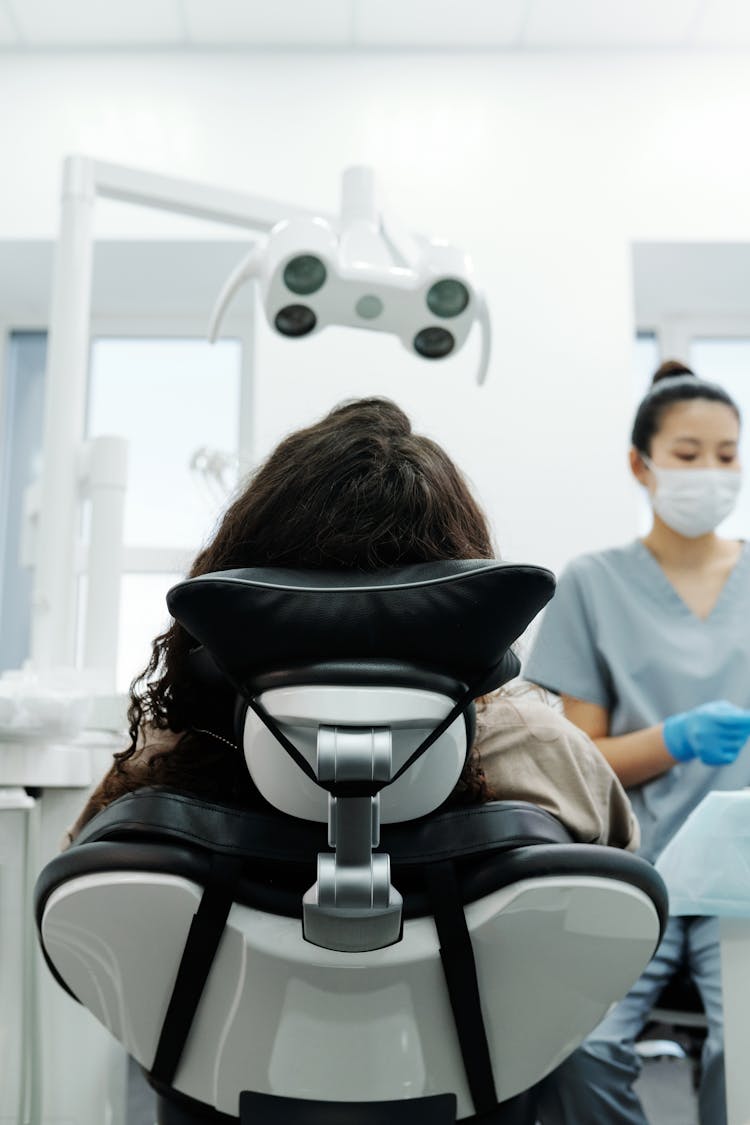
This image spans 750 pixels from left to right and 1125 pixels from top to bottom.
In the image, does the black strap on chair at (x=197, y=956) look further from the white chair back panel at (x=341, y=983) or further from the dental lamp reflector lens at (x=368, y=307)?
the dental lamp reflector lens at (x=368, y=307)

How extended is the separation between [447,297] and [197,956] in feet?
3.88

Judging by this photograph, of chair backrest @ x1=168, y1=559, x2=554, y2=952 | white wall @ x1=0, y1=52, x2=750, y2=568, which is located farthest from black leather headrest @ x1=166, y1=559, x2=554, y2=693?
white wall @ x1=0, y1=52, x2=750, y2=568

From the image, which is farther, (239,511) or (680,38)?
(680,38)

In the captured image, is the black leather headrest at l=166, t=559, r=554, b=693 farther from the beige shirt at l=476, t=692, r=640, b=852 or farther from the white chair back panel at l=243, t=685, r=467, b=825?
the beige shirt at l=476, t=692, r=640, b=852

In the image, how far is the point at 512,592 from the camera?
0.60m

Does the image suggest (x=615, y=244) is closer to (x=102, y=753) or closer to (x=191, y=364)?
(x=191, y=364)

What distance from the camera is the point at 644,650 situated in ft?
5.41

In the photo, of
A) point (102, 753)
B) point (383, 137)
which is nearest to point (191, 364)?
point (383, 137)

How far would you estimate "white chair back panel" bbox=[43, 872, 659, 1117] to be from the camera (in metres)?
0.66

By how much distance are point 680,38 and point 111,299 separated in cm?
162

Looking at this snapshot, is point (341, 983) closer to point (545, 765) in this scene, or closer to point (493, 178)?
point (545, 765)

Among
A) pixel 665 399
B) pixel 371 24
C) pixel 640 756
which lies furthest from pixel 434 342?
pixel 371 24

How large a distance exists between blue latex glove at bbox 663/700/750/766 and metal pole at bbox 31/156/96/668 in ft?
2.76

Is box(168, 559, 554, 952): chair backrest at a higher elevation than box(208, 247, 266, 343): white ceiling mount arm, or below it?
below
